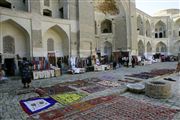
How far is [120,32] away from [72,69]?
40.0 ft

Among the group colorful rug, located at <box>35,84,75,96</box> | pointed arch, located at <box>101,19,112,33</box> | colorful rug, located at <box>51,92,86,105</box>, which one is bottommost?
colorful rug, located at <box>51,92,86,105</box>

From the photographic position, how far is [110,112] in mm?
4715

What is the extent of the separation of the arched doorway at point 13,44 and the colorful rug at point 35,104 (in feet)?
25.7

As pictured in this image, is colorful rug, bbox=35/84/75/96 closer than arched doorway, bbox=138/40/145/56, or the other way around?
colorful rug, bbox=35/84/75/96

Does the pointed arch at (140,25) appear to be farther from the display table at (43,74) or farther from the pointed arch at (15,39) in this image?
the display table at (43,74)

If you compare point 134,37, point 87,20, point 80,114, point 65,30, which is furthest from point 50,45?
point 134,37

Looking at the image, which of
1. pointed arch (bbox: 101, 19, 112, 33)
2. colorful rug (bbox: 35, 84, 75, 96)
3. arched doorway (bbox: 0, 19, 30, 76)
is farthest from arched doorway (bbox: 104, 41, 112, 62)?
colorful rug (bbox: 35, 84, 75, 96)

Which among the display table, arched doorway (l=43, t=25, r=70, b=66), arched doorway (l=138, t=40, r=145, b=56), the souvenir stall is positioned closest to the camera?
the display table

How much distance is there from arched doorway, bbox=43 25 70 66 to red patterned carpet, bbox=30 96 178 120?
33.5ft

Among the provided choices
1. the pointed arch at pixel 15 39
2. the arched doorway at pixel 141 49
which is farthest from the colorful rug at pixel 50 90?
the arched doorway at pixel 141 49

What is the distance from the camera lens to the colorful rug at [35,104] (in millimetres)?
4951

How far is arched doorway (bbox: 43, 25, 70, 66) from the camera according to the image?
49.1 ft

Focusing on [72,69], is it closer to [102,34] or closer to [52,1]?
[52,1]

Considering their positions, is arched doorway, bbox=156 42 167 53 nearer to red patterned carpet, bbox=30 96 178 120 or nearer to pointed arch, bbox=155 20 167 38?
pointed arch, bbox=155 20 167 38
